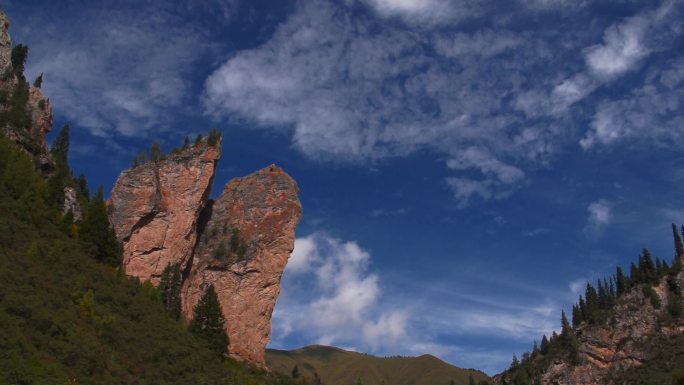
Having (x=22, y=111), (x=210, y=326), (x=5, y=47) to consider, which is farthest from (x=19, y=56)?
(x=210, y=326)

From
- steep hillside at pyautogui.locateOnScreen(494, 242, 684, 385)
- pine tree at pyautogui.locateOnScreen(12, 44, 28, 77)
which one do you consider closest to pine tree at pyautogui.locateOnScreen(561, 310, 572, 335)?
steep hillside at pyautogui.locateOnScreen(494, 242, 684, 385)

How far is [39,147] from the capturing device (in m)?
101

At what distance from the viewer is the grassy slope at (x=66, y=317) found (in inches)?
1548

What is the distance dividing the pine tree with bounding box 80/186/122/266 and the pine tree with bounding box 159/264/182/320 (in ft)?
42.8

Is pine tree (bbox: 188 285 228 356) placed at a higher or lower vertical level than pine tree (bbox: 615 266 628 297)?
lower

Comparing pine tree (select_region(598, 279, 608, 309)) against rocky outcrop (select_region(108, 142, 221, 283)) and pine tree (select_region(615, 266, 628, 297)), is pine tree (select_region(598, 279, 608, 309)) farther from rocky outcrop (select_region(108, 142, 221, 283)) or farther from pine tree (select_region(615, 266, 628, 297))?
rocky outcrop (select_region(108, 142, 221, 283))

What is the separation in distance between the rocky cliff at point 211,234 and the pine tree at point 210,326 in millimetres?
17571

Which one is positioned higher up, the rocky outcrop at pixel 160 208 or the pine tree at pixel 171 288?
the rocky outcrop at pixel 160 208

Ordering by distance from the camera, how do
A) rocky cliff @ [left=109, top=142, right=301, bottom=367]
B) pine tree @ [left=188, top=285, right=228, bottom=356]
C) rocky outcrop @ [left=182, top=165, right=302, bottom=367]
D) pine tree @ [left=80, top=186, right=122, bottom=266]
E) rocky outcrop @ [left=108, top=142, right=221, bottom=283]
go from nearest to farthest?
pine tree @ [left=80, top=186, right=122, bottom=266], pine tree @ [left=188, top=285, right=228, bottom=356], rocky outcrop @ [left=108, top=142, right=221, bottom=283], rocky cliff @ [left=109, top=142, right=301, bottom=367], rocky outcrop @ [left=182, top=165, right=302, bottom=367]

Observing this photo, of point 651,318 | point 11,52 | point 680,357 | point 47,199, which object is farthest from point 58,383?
point 651,318

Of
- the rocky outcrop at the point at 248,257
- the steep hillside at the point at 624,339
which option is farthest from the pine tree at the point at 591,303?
the rocky outcrop at the point at 248,257

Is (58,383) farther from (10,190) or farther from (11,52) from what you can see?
(11,52)

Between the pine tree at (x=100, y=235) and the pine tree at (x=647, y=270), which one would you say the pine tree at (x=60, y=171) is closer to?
the pine tree at (x=100, y=235)

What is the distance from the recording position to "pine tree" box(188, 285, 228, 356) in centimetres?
9069
